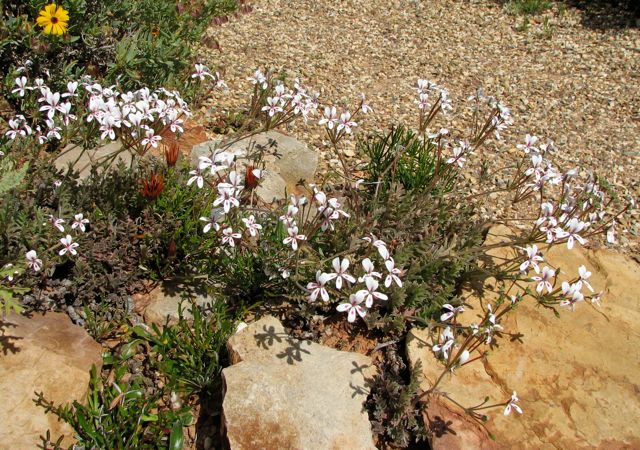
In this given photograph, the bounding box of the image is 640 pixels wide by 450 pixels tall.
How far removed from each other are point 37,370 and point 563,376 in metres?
3.05

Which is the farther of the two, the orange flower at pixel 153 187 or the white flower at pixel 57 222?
the orange flower at pixel 153 187

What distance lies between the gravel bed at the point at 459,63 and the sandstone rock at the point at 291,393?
2316 millimetres

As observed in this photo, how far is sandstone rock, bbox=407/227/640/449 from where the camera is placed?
3.39 meters

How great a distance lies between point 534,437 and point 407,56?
480 cm

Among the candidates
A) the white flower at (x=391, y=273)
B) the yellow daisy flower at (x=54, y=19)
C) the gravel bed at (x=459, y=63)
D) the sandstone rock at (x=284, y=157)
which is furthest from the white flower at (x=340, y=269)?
the yellow daisy flower at (x=54, y=19)

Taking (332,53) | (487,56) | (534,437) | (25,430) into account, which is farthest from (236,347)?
(487,56)

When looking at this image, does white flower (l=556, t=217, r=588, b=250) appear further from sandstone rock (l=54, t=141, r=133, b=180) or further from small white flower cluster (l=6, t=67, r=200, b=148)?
sandstone rock (l=54, t=141, r=133, b=180)

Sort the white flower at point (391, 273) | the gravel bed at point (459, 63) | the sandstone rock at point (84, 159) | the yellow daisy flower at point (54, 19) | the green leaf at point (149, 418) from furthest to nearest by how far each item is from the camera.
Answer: the gravel bed at point (459, 63), the yellow daisy flower at point (54, 19), the sandstone rock at point (84, 159), the green leaf at point (149, 418), the white flower at point (391, 273)

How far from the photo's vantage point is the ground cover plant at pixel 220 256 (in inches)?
131

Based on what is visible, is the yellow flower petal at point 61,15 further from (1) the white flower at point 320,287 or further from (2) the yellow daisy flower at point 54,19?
(1) the white flower at point 320,287

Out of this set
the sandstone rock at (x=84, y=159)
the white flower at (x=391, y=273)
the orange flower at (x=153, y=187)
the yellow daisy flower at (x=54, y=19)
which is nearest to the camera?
the white flower at (x=391, y=273)

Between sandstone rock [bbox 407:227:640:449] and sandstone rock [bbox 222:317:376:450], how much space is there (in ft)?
1.44

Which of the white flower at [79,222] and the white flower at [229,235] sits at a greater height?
the white flower at [229,235]

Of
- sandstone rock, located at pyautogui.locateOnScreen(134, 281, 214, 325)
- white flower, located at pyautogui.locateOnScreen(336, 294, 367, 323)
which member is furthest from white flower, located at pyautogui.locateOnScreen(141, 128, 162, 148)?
white flower, located at pyautogui.locateOnScreen(336, 294, 367, 323)
